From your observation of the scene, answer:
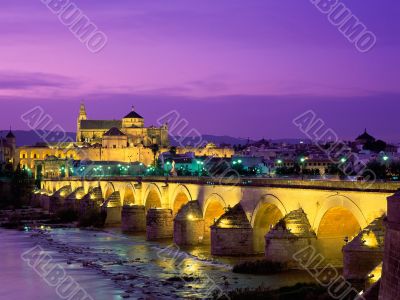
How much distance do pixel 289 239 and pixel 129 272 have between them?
6.98m

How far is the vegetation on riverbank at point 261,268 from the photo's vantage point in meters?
27.0

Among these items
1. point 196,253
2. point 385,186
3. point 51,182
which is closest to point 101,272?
point 196,253

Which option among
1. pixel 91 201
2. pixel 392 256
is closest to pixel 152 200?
pixel 91 201

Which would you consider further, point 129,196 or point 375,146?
point 375,146

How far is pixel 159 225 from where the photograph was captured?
42844 millimetres

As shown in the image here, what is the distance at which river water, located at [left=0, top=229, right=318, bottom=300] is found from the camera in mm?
25250

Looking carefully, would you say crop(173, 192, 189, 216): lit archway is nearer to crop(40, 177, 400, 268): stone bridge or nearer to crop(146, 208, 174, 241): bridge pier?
crop(40, 177, 400, 268): stone bridge

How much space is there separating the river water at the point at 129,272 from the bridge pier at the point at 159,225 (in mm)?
797

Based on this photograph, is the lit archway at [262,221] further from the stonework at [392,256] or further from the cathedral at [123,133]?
the cathedral at [123,133]

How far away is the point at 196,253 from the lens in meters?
34.5

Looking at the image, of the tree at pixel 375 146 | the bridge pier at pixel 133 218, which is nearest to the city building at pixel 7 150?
the tree at pixel 375 146

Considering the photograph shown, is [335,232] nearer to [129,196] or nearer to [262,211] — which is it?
[262,211]

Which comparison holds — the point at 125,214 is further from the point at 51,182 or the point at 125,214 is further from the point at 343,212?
the point at 51,182

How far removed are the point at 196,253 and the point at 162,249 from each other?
3.49 meters
